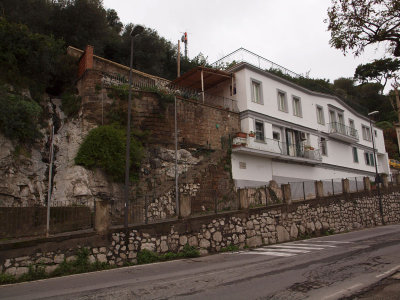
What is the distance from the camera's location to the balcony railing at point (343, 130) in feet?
102

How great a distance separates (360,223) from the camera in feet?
72.6

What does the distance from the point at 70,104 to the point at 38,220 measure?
9584mm

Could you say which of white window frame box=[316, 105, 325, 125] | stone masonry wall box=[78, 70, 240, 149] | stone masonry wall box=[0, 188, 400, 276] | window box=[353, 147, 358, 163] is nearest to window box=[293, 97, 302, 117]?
white window frame box=[316, 105, 325, 125]

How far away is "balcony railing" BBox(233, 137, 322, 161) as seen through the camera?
22750 millimetres

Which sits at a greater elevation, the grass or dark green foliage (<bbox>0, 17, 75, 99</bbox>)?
dark green foliage (<bbox>0, 17, 75, 99</bbox>)

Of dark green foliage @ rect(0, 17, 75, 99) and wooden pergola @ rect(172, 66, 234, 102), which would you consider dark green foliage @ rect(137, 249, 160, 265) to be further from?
wooden pergola @ rect(172, 66, 234, 102)

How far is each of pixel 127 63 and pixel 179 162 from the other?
44.3ft

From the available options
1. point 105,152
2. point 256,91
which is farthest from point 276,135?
point 105,152

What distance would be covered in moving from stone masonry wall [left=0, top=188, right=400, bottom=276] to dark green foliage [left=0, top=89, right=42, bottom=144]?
25.3ft

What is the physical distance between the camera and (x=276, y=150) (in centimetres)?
2458

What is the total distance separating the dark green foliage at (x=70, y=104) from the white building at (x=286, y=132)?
10244 mm

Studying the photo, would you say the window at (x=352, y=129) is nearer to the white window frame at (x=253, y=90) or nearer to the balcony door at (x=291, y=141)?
the balcony door at (x=291, y=141)

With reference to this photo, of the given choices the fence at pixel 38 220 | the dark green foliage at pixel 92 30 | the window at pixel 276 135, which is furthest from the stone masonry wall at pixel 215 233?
the dark green foliage at pixel 92 30

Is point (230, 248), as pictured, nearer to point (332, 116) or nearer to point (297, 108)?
point (297, 108)
